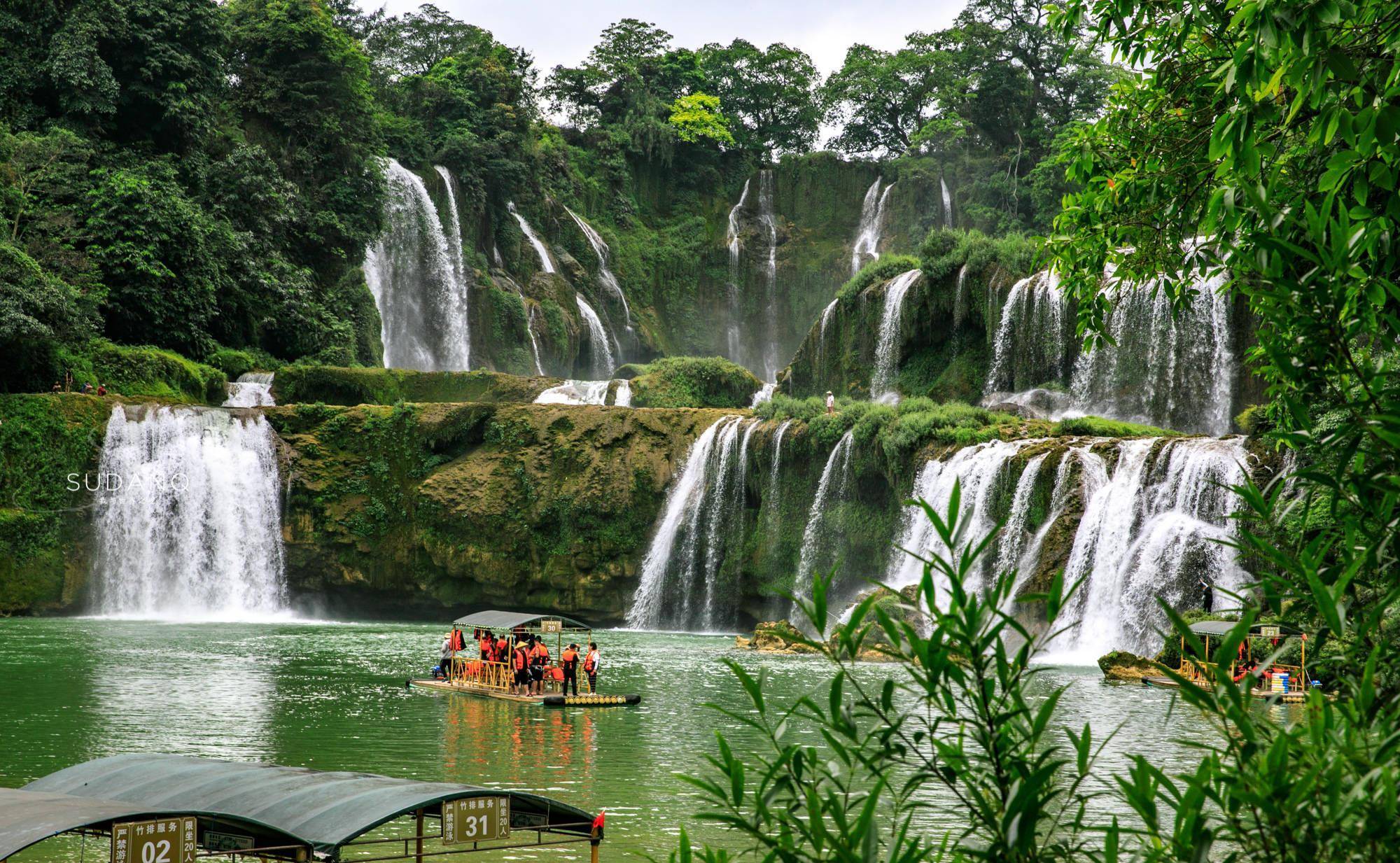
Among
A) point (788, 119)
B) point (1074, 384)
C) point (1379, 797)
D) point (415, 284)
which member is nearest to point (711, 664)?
point (1074, 384)

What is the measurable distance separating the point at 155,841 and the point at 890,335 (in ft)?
109

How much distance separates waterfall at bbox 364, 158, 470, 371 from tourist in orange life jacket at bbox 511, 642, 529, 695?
1145 inches

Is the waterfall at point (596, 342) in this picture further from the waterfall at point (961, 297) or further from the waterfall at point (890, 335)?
the waterfall at point (961, 297)

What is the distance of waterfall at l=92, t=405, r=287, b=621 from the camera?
32031 mm

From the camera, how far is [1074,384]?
33.5 m

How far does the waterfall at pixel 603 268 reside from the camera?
54.9 metres

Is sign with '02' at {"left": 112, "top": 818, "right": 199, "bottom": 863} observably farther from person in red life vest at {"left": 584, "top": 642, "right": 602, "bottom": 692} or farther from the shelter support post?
person in red life vest at {"left": 584, "top": 642, "right": 602, "bottom": 692}

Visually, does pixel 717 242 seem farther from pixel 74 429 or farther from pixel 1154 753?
pixel 1154 753

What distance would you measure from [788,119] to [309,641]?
44323 millimetres

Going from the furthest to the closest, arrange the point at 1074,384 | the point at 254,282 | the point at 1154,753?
the point at 254,282 < the point at 1074,384 < the point at 1154,753

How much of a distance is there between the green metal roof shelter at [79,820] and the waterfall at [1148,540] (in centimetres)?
1820

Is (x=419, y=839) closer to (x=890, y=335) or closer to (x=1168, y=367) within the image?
(x=1168, y=367)

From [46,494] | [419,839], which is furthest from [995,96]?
[419,839]

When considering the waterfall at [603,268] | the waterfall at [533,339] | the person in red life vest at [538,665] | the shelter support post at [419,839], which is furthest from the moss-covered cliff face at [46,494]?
the shelter support post at [419,839]
